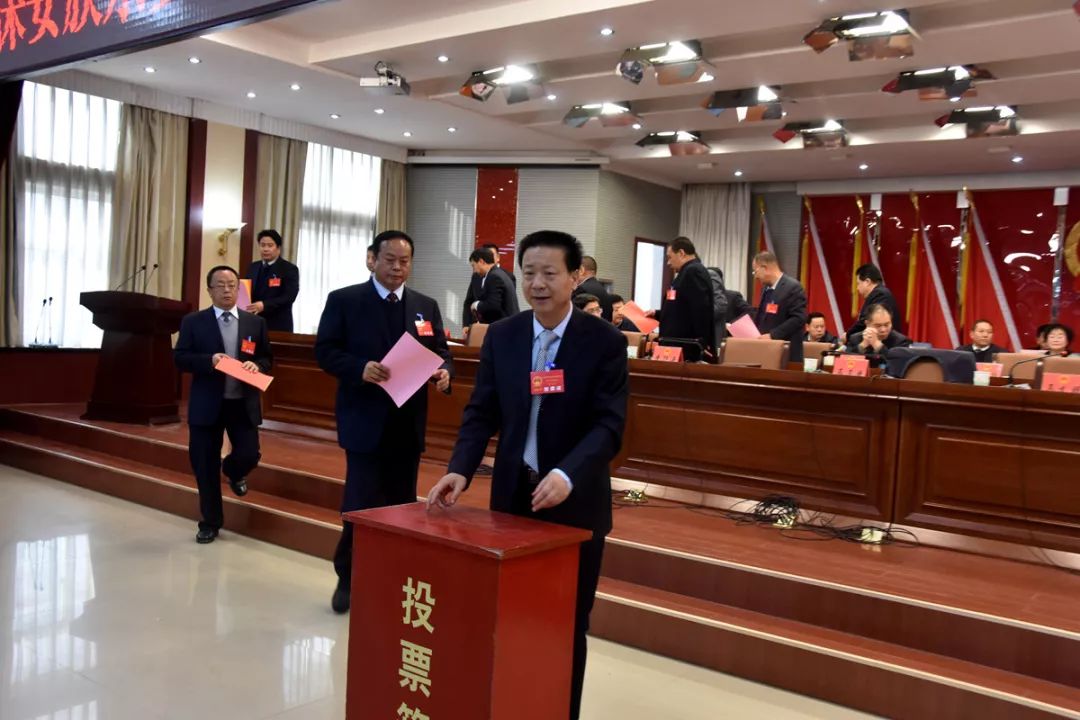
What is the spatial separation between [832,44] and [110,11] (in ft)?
14.5

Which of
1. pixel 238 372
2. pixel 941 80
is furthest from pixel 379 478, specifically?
pixel 941 80

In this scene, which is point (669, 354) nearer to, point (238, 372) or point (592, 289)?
point (592, 289)

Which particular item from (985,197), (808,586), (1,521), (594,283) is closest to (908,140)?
(985,197)

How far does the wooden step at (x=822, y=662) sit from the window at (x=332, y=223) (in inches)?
288

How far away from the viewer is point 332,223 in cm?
1020

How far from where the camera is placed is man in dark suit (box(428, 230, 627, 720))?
205cm

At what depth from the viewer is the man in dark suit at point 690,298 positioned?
5.43 metres

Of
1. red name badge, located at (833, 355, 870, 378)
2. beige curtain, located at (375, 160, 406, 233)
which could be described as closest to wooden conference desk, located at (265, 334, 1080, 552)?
red name badge, located at (833, 355, 870, 378)

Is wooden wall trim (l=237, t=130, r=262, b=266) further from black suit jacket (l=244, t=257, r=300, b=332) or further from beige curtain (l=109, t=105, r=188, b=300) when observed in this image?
black suit jacket (l=244, t=257, r=300, b=332)

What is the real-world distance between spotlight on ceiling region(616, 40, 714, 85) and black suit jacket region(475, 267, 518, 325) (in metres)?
1.72

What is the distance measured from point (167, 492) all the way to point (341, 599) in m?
2.17

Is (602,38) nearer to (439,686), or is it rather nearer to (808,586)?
(808,586)

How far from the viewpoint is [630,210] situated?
1049cm

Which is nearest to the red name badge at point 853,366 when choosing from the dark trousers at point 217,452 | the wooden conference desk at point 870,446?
the wooden conference desk at point 870,446
